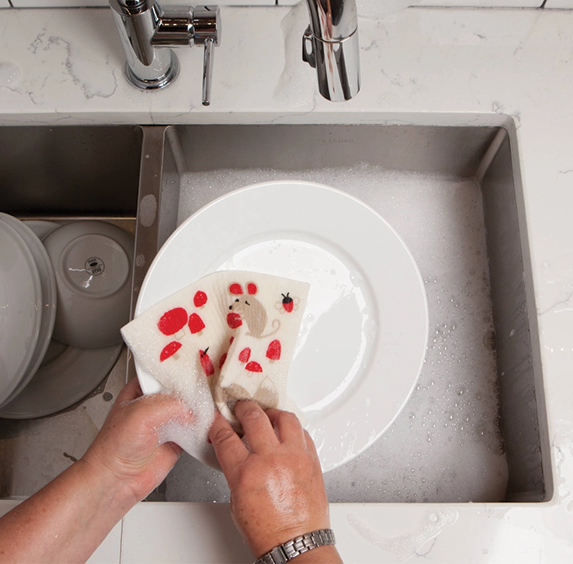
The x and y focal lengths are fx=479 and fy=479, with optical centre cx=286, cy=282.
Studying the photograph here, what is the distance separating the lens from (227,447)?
1.71 feet

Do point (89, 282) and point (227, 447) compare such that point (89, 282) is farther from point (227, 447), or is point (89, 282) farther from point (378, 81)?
point (378, 81)

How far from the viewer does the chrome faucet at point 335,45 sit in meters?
0.43

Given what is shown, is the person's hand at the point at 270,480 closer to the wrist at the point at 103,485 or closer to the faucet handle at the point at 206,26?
the wrist at the point at 103,485

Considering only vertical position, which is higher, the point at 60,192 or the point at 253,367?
the point at 60,192

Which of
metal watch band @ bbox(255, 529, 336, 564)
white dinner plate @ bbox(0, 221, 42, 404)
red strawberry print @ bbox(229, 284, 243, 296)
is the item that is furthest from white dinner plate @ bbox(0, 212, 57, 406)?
metal watch band @ bbox(255, 529, 336, 564)

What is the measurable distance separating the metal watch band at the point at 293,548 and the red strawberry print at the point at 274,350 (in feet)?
0.61

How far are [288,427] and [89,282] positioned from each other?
435mm

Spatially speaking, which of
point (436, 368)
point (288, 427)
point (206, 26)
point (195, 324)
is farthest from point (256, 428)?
point (206, 26)

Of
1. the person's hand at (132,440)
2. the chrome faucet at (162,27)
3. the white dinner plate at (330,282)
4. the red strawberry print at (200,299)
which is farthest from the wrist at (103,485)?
the chrome faucet at (162,27)

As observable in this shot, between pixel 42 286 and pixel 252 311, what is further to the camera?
pixel 42 286

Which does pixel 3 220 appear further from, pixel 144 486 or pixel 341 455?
pixel 341 455

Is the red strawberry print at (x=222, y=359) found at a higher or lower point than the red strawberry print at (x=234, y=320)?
lower

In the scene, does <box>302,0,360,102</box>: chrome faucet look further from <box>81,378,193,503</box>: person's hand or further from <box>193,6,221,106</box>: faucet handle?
<box>81,378,193,503</box>: person's hand

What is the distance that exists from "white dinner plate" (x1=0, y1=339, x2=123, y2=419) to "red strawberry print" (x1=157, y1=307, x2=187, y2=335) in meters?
0.33
